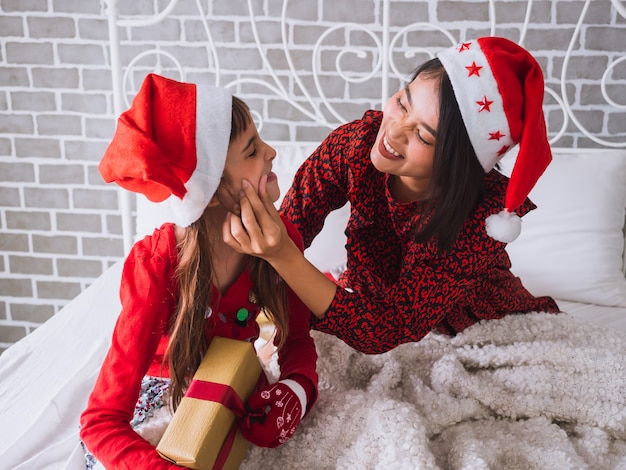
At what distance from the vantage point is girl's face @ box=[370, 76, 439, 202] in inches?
44.3

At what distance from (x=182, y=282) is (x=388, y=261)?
54cm

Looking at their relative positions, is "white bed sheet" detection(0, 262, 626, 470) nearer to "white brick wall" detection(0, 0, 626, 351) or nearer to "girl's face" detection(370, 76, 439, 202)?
"girl's face" detection(370, 76, 439, 202)

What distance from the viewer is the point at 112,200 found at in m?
2.32

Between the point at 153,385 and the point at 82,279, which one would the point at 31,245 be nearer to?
the point at 82,279

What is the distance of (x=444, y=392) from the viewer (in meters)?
1.23

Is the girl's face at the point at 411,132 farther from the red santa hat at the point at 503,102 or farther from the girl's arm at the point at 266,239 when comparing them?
the girl's arm at the point at 266,239

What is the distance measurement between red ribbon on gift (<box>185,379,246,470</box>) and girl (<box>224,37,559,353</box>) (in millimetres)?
220

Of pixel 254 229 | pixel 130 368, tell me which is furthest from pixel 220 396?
pixel 254 229

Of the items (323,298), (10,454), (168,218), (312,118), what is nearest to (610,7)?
(312,118)

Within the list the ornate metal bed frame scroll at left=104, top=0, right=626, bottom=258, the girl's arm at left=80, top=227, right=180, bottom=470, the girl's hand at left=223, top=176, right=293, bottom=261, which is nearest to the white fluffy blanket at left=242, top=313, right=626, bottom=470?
the girl's arm at left=80, top=227, right=180, bottom=470

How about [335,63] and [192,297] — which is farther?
[335,63]

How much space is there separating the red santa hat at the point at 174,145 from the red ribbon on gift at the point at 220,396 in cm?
26

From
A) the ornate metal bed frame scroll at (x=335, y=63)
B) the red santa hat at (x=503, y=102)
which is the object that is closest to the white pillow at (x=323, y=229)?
the ornate metal bed frame scroll at (x=335, y=63)

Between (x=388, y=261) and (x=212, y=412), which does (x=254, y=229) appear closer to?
(x=212, y=412)
